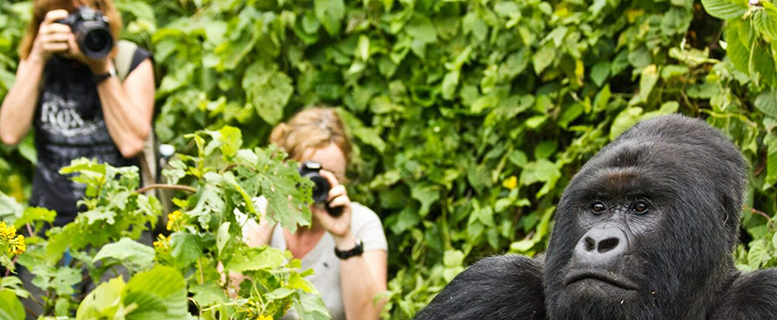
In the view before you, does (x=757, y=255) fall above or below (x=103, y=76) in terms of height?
below

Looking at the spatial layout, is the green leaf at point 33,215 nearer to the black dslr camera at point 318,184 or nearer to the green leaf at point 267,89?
the black dslr camera at point 318,184

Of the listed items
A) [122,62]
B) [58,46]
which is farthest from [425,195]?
[58,46]

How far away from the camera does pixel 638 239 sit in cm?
266

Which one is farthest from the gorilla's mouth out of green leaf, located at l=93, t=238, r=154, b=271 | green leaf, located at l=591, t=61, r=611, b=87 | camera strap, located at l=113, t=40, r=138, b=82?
camera strap, located at l=113, t=40, r=138, b=82

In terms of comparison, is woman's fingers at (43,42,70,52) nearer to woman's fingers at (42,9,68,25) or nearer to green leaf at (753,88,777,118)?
woman's fingers at (42,9,68,25)

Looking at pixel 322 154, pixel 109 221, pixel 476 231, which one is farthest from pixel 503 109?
pixel 109 221

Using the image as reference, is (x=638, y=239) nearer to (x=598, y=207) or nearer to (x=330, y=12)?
(x=598, y=207)

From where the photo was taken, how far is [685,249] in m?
2.70

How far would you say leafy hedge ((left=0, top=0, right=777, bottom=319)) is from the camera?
13.6ft

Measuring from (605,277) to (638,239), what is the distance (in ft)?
0.51

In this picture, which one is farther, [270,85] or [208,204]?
[270,85]

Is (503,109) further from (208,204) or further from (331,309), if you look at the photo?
(208,204)

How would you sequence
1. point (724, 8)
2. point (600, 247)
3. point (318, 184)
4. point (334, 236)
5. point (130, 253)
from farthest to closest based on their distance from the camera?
point (334, 236) → point (318, 184) → point (724, 8) → point (130, 253) → point (600, 247)

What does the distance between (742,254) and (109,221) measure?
184 centimetres
